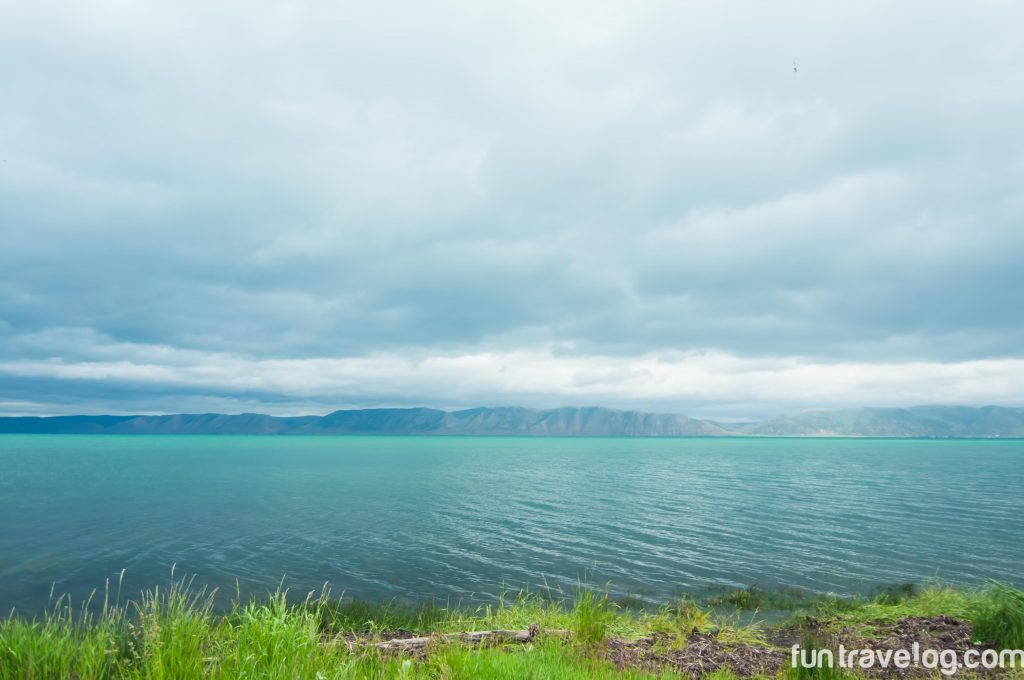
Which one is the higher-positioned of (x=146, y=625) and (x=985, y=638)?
(x=146, y=625)

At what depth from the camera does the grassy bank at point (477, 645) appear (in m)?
8.30

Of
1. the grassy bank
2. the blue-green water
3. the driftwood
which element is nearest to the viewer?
the grassy bank

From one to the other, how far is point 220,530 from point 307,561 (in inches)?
594

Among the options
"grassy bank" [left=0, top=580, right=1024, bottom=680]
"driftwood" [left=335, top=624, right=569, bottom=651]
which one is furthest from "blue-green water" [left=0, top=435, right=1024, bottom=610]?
"driftwood" [left=335, top=624, right=569, bottom=651]

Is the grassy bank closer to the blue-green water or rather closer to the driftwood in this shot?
the driftwood

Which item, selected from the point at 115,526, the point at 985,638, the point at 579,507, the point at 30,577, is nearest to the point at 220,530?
the point at 115,526

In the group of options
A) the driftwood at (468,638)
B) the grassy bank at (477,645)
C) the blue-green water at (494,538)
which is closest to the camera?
the grassy bank at (477,645)

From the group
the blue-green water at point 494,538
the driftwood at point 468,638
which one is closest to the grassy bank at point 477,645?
the driftwood at point 468,638

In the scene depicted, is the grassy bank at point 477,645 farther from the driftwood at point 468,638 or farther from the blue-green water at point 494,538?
the blue-green water at point 494,538

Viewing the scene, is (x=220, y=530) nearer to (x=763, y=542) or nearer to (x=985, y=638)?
(x=763, y=542)

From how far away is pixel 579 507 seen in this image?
59156mm

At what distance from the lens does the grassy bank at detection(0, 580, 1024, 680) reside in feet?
27.2

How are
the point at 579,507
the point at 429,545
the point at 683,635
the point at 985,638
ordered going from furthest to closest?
1. the point at 579,507
2. the point at 429,545
3. the point at 683,635
4. the point at 985,638

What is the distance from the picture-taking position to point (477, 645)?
42.3 feet
